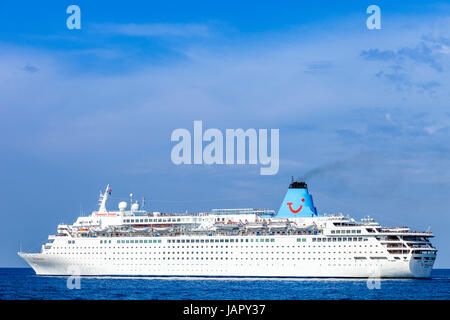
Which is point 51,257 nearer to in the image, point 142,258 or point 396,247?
point 142,258

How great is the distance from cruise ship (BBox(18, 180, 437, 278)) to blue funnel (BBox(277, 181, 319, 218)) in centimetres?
10

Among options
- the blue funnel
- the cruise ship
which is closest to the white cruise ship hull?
the cruise ship

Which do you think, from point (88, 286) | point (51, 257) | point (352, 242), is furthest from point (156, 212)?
point (352, 242)

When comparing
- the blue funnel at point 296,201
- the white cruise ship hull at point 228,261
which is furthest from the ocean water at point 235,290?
the blue funnel at point 296,201

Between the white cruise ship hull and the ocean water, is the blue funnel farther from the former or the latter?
the ocean water

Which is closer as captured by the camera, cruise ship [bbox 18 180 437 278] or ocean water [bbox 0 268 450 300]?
ocean water [bbox 0 268 450 300]

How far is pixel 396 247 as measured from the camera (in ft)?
204

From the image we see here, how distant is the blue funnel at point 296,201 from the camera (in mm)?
68500

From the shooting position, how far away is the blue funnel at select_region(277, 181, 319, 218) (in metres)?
68.5

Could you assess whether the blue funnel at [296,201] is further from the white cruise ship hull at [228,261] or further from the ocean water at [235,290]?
the ocean water at [235,290]

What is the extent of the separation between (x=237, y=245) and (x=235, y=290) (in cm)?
1475

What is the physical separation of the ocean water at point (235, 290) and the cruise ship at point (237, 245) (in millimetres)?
1916

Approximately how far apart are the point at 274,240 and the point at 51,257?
24.5 metres

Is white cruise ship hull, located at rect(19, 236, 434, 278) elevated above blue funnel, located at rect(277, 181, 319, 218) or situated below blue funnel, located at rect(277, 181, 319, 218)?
below
